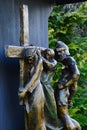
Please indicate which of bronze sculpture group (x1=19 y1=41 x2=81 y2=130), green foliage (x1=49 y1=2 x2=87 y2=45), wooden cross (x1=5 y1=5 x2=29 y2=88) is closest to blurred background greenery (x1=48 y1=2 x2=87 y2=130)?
green foliage (x1=49 y1=2 x2=87 y2=45)

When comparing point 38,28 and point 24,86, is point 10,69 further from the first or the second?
point 38,28

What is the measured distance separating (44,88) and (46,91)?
0.03 meters

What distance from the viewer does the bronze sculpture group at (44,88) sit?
11.5 ft

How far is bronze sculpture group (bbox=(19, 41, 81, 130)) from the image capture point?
11.5 feet

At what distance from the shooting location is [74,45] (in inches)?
242

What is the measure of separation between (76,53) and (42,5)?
1.87 metres

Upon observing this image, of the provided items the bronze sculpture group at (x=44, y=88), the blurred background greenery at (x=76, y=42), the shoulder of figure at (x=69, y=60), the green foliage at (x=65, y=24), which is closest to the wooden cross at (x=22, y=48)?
the bronze sculpture group at (x=44, y=88)

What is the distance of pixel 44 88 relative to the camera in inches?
144

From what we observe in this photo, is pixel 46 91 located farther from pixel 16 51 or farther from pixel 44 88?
pixel 16 51

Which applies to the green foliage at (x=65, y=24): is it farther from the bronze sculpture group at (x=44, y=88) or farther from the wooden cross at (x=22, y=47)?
the wooden cross at (x=22, y=47)

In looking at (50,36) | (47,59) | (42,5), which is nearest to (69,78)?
(47,59)

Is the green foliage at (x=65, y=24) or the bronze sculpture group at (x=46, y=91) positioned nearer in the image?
the bronze sculpture group at (x=46, y=91)

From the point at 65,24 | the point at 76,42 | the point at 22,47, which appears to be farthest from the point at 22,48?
the point at 76,42

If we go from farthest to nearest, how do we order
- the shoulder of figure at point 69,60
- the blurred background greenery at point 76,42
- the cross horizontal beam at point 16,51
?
the blurred background greenery at point 76,42
the shoulder of figure at point 69,60
the cross horizontal beam at point 16,51
